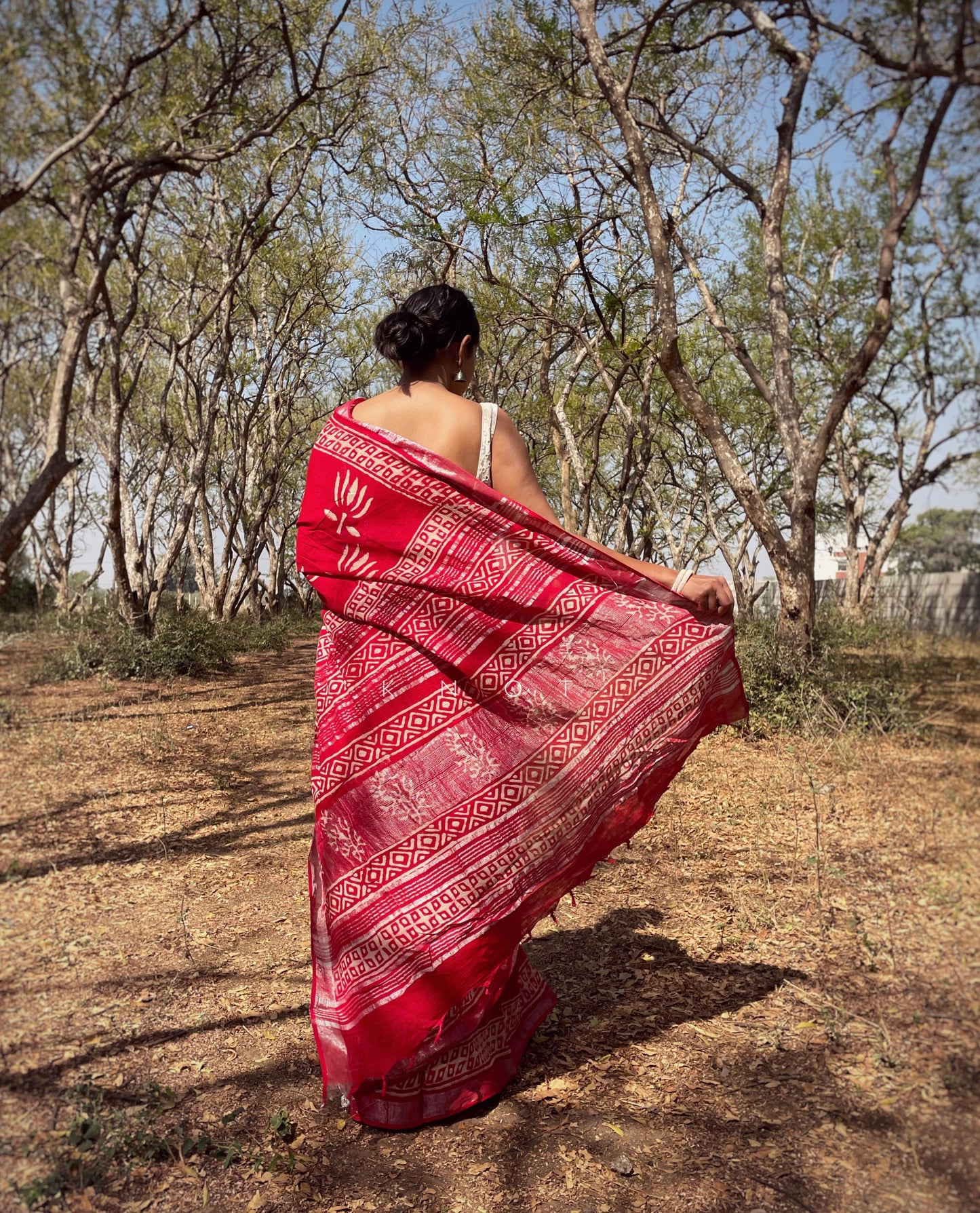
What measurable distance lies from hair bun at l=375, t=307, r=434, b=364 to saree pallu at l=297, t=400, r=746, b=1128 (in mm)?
247

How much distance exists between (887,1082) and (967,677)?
156 cm

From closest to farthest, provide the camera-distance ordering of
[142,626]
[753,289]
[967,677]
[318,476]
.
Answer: [318,476]
[967,677]
[142,626]
[753,289]

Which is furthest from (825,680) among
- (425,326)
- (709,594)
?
(425,326)

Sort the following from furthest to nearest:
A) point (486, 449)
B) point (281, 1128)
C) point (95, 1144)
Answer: point (486, 449), point (281, 1128), point (95, 1144)

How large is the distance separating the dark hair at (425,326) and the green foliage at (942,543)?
1861mm

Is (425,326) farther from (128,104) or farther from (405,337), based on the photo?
(128,104)

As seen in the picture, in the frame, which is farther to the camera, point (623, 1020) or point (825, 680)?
point (825, 680)

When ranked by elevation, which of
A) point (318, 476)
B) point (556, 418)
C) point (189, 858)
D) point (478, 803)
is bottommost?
point (189, 858)

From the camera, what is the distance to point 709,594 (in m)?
2.36

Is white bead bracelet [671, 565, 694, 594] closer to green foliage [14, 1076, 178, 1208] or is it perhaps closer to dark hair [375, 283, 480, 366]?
dark hair [375, 283, 480, 366]

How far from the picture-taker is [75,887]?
398 cm

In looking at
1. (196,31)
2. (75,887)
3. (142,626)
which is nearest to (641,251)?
(196,31)

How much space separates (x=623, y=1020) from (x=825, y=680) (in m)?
3.96

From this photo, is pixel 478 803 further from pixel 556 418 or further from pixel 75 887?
pixel 556 418
